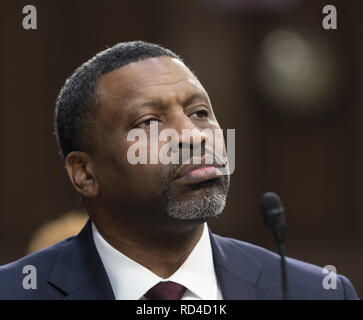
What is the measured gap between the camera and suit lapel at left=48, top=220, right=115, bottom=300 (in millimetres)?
2289

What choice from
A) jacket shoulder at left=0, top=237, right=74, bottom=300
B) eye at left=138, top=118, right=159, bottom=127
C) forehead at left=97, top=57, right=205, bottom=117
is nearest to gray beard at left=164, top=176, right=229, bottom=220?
eye at left=138, top=118, right=159, bottom=127

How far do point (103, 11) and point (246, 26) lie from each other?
138 cm

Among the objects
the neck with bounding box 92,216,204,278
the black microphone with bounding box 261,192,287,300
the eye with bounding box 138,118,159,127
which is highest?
the eye with bounding box 138,118,159,127

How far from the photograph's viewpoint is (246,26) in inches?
247

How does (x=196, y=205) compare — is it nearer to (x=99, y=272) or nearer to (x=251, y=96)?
(x=99, y=272)

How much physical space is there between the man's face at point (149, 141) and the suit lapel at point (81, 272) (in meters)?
0.19

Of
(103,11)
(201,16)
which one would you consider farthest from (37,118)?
(201,16)

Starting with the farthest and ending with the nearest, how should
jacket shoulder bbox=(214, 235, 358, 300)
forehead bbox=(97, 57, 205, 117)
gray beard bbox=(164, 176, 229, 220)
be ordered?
1. jacket shoulder bbox=(214, 235, 358, 300)
2. forehead bbox=(97, 57, 205, 117)
3. gray beard bbox=(164, 176, 229, 220)

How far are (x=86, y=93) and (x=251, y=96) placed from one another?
403 cm

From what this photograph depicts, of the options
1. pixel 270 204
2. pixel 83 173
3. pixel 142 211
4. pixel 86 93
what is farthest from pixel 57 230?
pixel 270 204

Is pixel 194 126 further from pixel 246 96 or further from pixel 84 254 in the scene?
pixel 246 96

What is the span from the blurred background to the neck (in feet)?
11.8

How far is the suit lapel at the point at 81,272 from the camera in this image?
7.51 ft

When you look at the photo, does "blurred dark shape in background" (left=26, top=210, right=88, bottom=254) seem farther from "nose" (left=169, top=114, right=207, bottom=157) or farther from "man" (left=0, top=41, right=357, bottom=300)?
"nose" (left=169, top=114, right=207, bottom=157)
